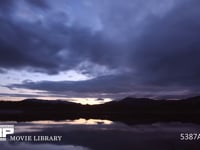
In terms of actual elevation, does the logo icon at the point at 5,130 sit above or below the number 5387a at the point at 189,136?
above

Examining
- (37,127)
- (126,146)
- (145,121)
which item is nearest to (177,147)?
(126,146)

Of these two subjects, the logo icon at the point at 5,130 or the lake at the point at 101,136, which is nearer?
the logo icon at the point at 5,130

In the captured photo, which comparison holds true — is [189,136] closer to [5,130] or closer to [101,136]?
[101,136]

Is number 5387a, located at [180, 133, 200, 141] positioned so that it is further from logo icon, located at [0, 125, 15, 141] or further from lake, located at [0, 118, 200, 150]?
logo icon, located at [0, 125, 15, 141]

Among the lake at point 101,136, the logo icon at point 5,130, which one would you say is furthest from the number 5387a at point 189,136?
the logo icon at point 5,130

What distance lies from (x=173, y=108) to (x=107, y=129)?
1.48m

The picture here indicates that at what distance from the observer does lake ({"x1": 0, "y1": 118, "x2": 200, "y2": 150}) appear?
264 inches

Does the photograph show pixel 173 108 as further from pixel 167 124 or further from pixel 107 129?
pixel 107 129

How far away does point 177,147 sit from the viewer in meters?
7.12

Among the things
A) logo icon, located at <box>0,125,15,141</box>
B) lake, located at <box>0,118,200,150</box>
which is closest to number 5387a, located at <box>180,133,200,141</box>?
lake, located at <box>0,118,200,150</box>

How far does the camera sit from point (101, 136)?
772 centimetres

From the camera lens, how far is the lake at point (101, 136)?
6699mm

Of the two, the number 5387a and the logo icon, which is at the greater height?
the logo icon

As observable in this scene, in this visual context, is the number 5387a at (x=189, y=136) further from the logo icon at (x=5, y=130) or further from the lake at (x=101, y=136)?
the logo icon at (x=5, y=130)
